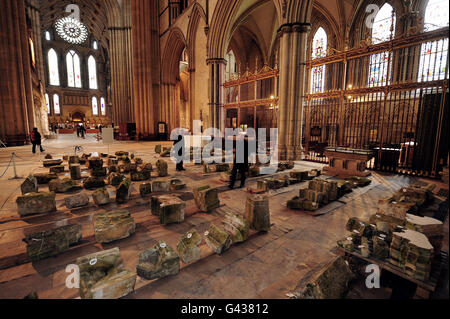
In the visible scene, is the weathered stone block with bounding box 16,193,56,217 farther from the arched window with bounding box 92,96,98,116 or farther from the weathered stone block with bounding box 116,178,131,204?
the arched window with bounding box 92,96,98,116

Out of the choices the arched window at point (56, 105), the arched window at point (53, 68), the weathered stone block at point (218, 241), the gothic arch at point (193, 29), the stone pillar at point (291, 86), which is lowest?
the weathered stone block at point (218, 241)

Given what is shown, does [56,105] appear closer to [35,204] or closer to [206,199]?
[35,204]

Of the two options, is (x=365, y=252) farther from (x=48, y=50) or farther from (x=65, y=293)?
(x=48, y=50)

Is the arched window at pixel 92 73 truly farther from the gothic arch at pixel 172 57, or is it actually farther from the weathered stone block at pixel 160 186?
the weathered stone block at pixel 160 186

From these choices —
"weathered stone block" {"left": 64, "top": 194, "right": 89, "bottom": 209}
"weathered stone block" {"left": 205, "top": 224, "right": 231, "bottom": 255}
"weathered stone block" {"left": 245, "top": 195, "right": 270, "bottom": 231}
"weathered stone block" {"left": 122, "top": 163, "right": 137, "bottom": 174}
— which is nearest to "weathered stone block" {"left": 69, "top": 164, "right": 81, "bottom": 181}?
"weathered stone block" {"left": 122, "top": 163, "right": 137, "bottom": 174}

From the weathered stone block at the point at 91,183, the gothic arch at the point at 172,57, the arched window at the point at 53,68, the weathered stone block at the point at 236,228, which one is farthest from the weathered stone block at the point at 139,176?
the arched window at the point at 53,68

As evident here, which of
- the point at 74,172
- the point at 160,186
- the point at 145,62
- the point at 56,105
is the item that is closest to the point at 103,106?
the point at 56,105

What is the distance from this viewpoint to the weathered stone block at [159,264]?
230 cm

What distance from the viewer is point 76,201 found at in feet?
14.5

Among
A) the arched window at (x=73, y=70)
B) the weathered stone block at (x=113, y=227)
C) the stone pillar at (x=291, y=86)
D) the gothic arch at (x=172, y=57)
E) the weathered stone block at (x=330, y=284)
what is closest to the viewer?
the weathered stone block at (x=330, y=284)

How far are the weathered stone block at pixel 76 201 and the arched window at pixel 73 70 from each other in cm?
5297

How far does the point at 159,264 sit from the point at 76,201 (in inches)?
128

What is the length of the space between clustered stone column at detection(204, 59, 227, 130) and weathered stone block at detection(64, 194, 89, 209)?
1145 centimetres
